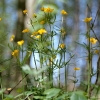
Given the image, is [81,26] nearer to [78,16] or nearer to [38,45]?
[78,16]

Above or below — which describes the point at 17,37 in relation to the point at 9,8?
below

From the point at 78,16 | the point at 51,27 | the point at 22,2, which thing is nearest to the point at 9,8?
the point at 78,16

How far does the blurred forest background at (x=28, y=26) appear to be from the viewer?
4.29 ft

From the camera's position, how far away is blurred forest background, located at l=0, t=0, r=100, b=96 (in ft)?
4.29

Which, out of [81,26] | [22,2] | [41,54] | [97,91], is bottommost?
[97,91]

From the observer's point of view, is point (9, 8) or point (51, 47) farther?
point (9, 8)

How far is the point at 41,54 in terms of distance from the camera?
1118mm

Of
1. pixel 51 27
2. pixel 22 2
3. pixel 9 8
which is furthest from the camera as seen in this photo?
pixel 9 8

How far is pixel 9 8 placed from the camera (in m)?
7.36

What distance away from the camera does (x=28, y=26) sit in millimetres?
2369

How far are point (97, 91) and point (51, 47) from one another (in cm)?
29

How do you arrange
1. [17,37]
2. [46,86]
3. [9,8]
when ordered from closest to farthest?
[46,86] < [17,37] < [9,8]

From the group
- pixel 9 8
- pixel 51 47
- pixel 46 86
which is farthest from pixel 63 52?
pixel 9 8

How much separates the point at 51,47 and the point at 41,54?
0.06 m
